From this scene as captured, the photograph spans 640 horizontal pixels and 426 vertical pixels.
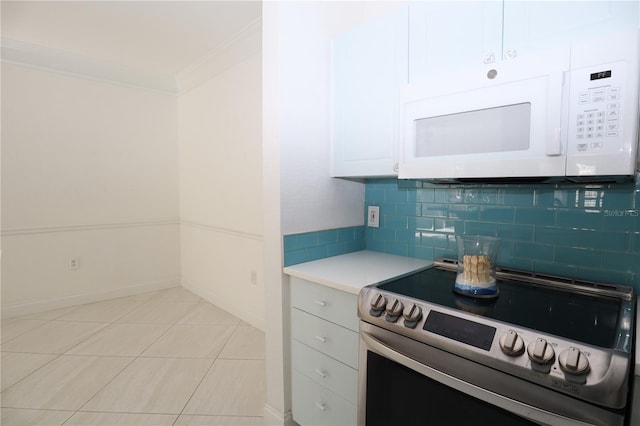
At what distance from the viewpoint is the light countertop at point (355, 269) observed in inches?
56.6

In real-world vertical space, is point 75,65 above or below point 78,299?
above

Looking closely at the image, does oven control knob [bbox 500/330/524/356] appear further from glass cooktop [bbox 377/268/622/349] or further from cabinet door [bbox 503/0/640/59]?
cabinet door [bbox 503/0/640/59]

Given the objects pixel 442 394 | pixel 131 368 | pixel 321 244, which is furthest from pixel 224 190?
pixel 442 394

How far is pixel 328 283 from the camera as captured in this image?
4.79ft

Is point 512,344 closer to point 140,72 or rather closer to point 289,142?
point 289,142

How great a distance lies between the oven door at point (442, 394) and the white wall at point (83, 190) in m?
3.43

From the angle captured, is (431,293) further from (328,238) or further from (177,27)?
(177,27)

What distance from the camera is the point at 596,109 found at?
40.4 inches

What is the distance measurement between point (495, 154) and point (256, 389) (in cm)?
191

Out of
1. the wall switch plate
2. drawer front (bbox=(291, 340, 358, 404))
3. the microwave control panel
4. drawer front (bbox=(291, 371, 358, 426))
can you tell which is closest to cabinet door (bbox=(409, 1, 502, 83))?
the microwave control panel

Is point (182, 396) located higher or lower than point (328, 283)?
lower

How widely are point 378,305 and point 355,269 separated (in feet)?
1.45

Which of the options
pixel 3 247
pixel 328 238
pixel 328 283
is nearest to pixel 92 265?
pixel 3 247

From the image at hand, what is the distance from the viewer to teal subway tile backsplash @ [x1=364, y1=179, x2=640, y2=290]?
129 centimetres
